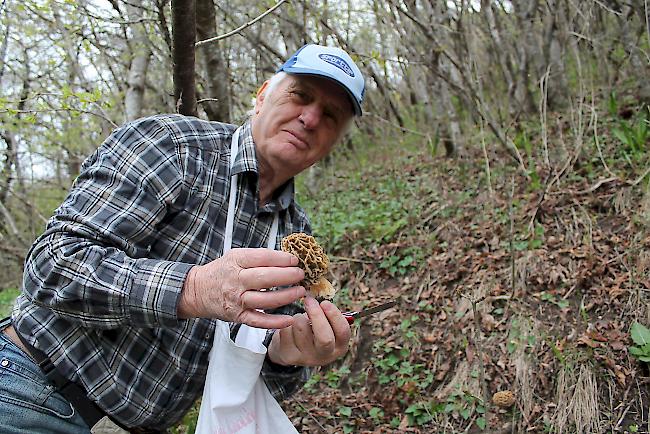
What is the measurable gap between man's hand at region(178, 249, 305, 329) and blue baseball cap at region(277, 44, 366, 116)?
2.62ft

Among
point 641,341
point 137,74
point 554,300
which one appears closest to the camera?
point 641,341

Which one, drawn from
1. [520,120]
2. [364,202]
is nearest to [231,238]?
[364,202]

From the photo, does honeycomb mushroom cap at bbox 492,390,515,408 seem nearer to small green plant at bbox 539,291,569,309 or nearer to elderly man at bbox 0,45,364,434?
small green plant at bbox 539,291,569,309

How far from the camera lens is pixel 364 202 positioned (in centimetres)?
631

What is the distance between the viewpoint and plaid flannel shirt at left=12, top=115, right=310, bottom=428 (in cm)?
133

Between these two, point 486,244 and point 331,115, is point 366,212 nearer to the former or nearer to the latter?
point 486,244

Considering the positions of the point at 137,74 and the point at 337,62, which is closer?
the point at 337,62

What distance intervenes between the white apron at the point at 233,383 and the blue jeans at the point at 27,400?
0.44 m

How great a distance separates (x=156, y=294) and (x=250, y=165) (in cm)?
64

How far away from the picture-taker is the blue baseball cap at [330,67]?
1803 millimetres

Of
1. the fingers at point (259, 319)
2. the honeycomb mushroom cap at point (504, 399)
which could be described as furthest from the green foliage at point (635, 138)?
the fingers at point (259, 319)

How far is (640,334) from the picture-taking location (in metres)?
2.86

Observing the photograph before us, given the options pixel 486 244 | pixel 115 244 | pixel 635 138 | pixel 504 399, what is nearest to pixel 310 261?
pixel 115 244

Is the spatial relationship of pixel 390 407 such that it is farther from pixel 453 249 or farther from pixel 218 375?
pixel 218 375
